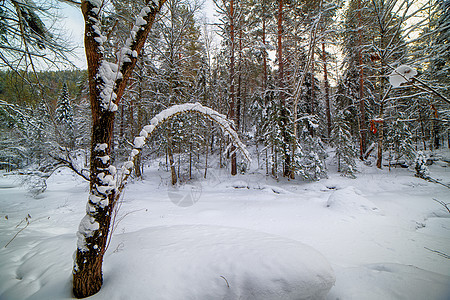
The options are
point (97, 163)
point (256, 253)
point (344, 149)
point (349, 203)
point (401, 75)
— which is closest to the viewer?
point (401, 75)

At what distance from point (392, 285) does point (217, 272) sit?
2169mm

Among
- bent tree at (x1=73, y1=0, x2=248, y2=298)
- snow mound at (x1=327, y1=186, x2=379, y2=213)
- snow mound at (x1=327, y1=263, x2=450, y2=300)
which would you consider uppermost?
bent tree at (x1=73, y1=0, x2=248, y2=298)

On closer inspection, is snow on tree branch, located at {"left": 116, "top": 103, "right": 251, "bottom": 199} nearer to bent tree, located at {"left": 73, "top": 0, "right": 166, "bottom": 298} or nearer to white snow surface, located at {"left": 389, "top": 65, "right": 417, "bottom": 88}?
bent tree, located at {"left": 73, "top": 0, "right": 166, "bottom": 298}

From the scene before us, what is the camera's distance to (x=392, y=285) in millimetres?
2094

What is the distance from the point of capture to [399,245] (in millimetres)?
3805

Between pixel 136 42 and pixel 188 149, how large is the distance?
11.9 meters

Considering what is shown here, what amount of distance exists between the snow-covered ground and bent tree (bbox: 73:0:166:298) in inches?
10.5

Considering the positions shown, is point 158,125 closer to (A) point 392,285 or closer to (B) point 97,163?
(B) point 97,163

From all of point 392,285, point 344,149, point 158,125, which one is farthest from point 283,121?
point 158,125

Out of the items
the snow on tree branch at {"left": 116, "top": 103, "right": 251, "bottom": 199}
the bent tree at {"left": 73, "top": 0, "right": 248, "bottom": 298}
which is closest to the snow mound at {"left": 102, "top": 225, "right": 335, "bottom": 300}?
the bent tree at {"left": 73, "top": 0, "right": 248, "bottom": 298}

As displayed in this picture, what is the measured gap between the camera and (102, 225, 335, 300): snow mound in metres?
1.85

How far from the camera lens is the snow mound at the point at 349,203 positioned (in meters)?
5.85

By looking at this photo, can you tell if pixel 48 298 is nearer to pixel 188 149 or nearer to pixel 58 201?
pixel 58 201

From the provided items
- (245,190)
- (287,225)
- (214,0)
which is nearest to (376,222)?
(287,225)
